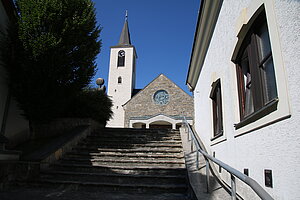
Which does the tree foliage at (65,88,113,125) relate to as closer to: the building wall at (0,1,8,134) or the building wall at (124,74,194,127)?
the building wall at (0,1,8,134)

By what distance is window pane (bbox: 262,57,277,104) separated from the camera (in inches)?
101

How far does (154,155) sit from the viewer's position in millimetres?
6281

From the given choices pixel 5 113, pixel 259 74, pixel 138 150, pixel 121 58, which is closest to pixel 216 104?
pixel 138 150

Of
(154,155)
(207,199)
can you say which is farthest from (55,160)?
(207,199)

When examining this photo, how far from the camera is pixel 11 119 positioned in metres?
8.39

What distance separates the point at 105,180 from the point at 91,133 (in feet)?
12.8

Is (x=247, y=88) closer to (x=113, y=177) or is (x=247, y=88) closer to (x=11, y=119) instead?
(x=113, y=177)

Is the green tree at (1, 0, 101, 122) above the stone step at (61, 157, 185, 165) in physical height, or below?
above

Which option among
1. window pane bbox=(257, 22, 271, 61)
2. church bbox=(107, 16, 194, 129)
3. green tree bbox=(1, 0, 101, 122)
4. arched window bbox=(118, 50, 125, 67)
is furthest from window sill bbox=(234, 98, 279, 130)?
arched window bbox=(118, 50, 125, 67)

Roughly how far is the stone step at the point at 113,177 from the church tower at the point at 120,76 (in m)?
27.2

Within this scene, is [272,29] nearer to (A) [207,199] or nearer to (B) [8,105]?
(A) [207,199]

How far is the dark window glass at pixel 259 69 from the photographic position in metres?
2.67

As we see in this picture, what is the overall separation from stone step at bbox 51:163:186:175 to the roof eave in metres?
3.68

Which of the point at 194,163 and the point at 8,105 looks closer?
the point at 194,163
